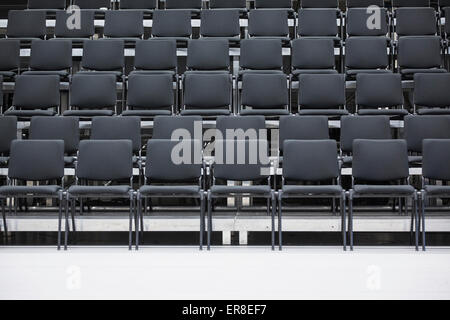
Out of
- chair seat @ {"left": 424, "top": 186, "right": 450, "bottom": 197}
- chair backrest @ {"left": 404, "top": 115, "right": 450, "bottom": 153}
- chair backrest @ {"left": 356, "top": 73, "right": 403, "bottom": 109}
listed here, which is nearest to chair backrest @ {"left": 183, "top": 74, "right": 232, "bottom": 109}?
chair backrest @ {"left": 356, "top": 73, "right": 403, "bottom": 109}

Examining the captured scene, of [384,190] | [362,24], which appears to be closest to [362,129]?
[384,190]

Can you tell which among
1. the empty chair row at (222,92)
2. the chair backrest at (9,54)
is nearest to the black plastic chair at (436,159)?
the empty chair row at (222,92)

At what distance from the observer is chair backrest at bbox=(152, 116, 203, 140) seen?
392cm

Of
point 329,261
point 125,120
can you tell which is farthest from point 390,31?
point 329,261

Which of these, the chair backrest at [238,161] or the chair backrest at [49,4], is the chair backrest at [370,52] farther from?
the chair backrest at [49,4]

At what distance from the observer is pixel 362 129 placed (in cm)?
393

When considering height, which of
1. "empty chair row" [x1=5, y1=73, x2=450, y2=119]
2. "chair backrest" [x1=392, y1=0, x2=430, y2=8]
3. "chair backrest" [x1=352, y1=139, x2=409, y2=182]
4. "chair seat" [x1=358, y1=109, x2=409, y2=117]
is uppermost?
"chair backrest" [x1=392, y1=0, x2=430, y2=8]

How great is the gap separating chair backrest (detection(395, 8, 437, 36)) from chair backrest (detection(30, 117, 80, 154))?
122 inches

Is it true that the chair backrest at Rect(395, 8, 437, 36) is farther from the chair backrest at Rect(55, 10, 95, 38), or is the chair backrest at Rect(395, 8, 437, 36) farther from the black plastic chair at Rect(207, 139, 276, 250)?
the chair backrest at Rect(55, 10, 95, 38)

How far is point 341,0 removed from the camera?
22.3ft

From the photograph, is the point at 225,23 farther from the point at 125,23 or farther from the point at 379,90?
the point at 379,90

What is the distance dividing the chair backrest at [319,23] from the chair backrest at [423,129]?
152 cm

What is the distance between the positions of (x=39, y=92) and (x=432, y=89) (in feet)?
10.0
